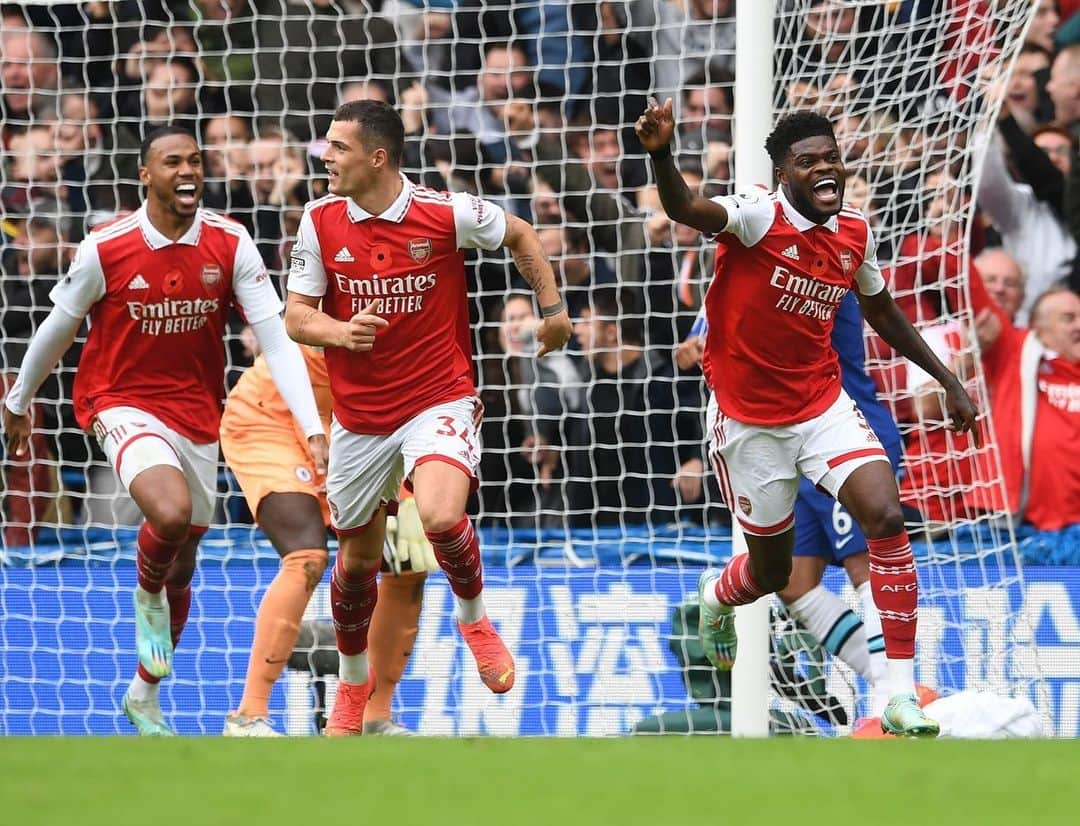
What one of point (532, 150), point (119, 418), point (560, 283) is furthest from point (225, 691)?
point (532, 150)

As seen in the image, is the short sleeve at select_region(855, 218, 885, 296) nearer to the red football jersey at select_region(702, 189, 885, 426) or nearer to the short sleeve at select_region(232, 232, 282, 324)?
the red football jersey at select_region(702, 189, 885, 426)

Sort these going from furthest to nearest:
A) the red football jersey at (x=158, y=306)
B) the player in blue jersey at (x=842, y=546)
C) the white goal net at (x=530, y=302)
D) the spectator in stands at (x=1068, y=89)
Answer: the spectator in stands at (x=1068, y=89), the white goal net at (x=530, y=302), the player in blue jersey at (x=842, y=546), the red football jersey at (x=158, y=306)

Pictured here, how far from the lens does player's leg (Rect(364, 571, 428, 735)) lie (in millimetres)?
7238

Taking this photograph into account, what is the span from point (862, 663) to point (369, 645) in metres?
2.04

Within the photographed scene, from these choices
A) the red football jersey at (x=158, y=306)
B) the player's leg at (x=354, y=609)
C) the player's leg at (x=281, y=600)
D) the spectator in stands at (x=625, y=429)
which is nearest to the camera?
the player's leg at (x=354, y=609)

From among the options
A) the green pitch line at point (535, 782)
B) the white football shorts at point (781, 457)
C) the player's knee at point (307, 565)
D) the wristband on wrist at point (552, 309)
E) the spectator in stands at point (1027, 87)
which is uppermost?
the spectator in stands at point (1027, 87)

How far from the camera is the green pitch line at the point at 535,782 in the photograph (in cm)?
352

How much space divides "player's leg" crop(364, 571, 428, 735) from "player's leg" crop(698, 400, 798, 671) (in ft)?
4.34

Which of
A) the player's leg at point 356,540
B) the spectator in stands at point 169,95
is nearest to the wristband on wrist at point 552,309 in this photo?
the player's leg at point 356,540

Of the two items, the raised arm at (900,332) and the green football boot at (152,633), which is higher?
the raised arm at (900,332)

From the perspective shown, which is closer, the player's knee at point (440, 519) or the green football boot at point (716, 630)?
the player's knee at point (440, 519)

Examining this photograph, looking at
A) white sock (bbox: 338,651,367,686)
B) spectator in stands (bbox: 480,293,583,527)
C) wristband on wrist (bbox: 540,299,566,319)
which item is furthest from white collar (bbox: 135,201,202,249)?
spectator in stands (bbox: 480,293,583,527)

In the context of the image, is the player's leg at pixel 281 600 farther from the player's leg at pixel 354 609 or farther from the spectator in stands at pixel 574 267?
the spectator in stands at pixel 574 267

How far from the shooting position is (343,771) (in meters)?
4.04
